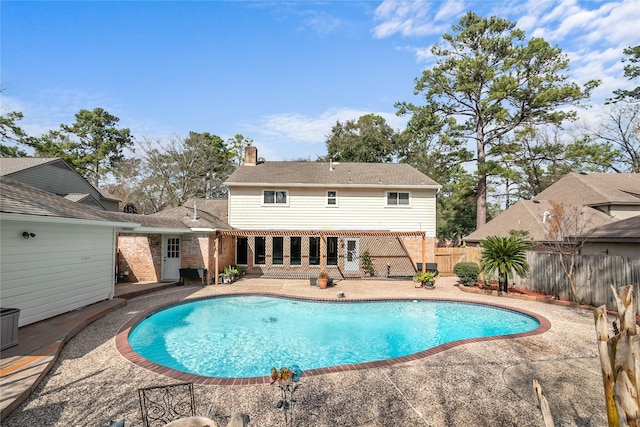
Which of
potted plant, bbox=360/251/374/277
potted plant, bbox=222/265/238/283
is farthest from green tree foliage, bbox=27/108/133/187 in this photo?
potted plant, bbox=360/251/374/277

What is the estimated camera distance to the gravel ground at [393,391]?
4262mm

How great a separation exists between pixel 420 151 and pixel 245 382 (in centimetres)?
3439

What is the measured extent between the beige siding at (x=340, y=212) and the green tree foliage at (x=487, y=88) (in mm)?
7673

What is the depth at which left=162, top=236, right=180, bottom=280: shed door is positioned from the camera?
1540 cm

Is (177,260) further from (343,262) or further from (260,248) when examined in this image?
(343,262)

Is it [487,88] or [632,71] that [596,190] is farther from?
[487,88]

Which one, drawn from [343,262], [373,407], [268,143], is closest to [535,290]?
[343,262]

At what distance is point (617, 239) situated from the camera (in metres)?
11.3

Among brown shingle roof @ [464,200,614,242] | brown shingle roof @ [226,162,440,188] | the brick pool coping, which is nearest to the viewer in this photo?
the brick pool coping

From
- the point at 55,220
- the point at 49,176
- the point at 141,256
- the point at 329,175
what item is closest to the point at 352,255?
the point at 329,175

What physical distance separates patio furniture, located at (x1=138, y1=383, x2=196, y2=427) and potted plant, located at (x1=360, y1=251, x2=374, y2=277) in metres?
13.9

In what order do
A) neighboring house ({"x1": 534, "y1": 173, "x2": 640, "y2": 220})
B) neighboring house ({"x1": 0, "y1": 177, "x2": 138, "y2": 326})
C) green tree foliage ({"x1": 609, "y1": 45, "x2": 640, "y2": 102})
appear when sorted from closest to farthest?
neighboring house ({"x1": 0, "y1": 177, "x2": 138, "y2": 326}) < neighboring house ({"x1": 534, "y1": 173, "x2": 640, "y2": 220}) < green tree foliage ({"x1": 609, "y1": 45, "x2": 640, "y2": 102})

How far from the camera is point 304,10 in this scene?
487 inches

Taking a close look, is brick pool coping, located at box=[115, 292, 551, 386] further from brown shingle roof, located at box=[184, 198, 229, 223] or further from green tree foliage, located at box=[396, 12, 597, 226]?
green tree foliage, located at box=[396, 12, 597, 226]
